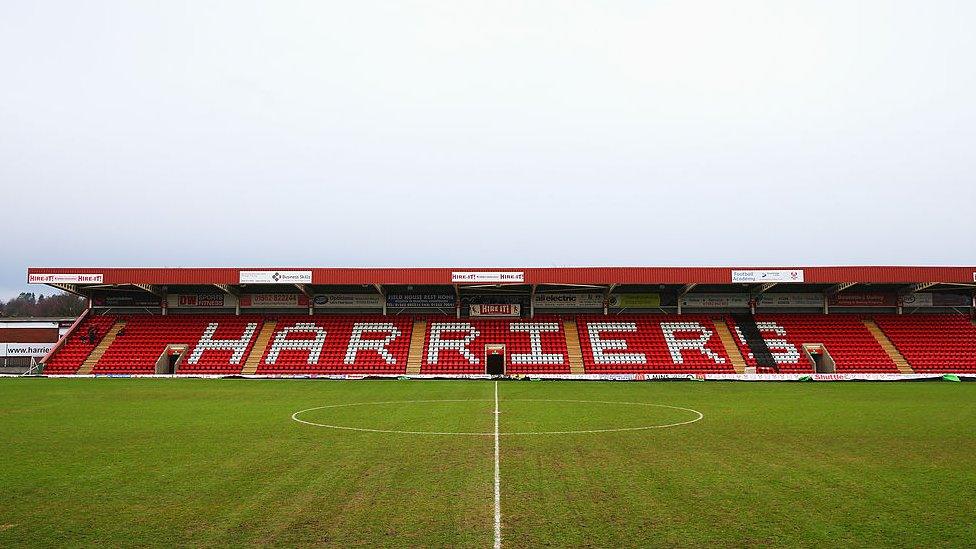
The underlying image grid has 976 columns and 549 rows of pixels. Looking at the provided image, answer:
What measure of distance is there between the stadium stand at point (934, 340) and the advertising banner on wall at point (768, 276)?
796cm

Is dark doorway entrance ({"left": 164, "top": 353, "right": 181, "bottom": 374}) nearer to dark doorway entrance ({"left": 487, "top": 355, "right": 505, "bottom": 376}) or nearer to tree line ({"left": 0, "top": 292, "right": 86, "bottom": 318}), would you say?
dark doorway entrance ({"left": 487, "top": 355, "right": 505, "bottom": 376})

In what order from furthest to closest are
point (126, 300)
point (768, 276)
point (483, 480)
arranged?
point (126, 300) < point (768, 276) < point (483, 480)

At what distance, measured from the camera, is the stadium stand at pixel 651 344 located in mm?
43469

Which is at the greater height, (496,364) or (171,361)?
(171,361)

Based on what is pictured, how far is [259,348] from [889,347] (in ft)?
137

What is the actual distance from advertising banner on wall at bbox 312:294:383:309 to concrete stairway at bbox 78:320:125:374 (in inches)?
542

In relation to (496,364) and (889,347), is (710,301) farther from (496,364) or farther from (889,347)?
(496,364)

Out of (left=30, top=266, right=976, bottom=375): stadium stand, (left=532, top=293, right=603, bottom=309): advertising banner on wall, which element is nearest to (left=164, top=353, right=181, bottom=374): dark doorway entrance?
(left=30, top=266, right=976, bottom=375): stadium stand

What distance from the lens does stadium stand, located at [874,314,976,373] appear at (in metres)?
42.4

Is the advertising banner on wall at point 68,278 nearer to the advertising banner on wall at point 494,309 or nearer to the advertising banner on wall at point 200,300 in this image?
the advertising banner on wall at point 200,300

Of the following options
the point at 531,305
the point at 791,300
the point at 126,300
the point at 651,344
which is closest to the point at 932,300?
the point at 791,300

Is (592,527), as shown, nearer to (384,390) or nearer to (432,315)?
(384,390)

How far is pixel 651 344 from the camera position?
4581 centimetres

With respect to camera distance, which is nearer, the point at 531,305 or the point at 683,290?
the point at 683,290
